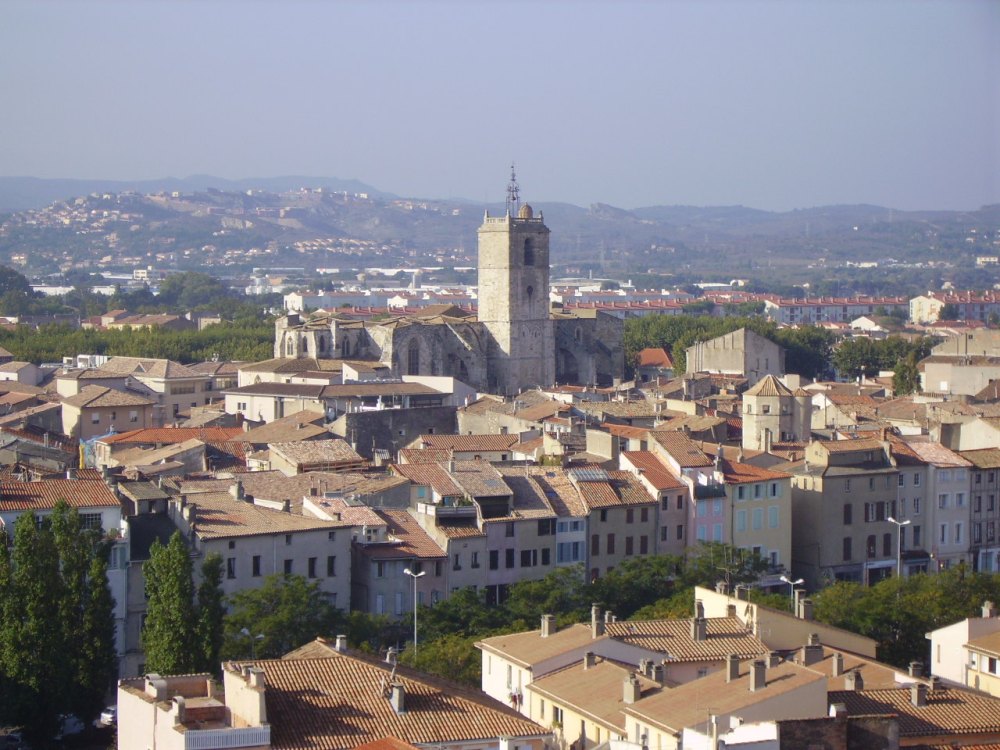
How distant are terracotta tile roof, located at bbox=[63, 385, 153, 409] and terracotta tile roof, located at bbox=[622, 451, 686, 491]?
19728 mm

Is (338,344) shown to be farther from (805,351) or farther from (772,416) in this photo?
(772,416)

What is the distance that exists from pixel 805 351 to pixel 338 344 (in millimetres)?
23992

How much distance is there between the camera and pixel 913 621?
1152 inches

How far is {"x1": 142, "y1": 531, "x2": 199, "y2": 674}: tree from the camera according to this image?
24.2m

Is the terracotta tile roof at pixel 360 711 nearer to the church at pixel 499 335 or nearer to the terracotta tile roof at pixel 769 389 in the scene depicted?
the terracotta tile roof at pixel 769 389

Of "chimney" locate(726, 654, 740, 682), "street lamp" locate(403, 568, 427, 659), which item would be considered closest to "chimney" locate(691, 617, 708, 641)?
"chimney" locate(726, 654, 740, 682)

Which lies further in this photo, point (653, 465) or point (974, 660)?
point (653, 465)

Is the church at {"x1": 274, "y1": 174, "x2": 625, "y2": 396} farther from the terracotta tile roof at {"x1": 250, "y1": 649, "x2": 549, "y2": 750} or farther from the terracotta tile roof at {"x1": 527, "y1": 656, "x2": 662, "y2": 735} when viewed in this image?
the terracotta tile roof at {"x1": 250, "y1": 649, "x2": 549, "y2": 750}

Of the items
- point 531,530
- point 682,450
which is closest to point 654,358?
point 682,450

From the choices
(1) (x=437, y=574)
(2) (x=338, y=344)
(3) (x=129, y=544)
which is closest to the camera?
(3) (x=129, y=544)

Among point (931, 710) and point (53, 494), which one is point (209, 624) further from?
point (931, 710)

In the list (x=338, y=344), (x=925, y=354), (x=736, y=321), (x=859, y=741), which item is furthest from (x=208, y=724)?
(x=736, y=321)

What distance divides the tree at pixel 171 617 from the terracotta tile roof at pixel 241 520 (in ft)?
14.7

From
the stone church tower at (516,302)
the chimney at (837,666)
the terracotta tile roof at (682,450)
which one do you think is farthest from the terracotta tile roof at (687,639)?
the stone church tower at (516,302)
